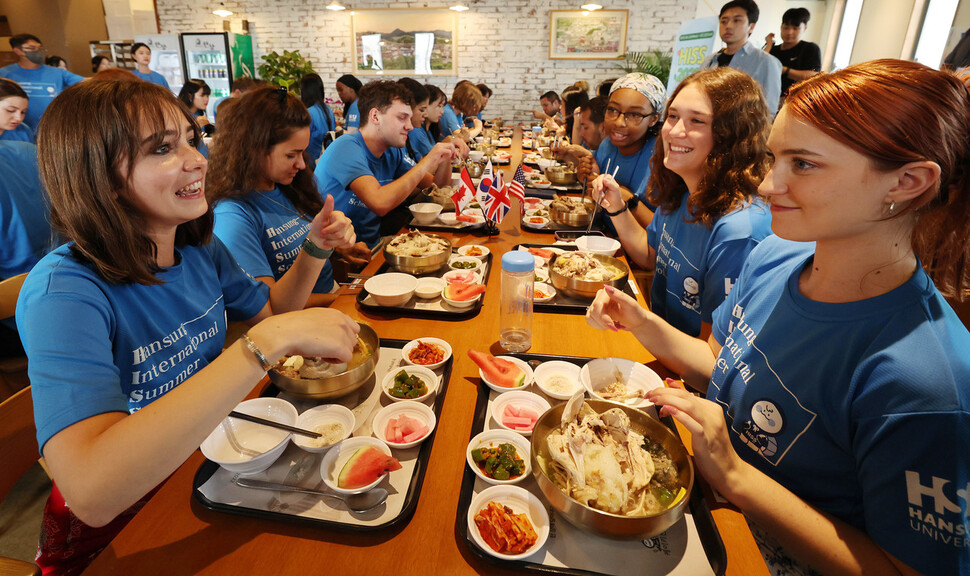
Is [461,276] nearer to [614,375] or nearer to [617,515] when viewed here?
[614,375]

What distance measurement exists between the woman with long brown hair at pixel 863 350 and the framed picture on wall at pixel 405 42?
410 inches

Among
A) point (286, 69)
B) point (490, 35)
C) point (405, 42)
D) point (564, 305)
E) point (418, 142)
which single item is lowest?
point (564, 305)

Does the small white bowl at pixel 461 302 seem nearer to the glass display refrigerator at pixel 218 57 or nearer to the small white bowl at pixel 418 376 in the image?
the small white bowl at pixel 418 376

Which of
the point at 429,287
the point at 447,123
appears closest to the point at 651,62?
the point at 447,123

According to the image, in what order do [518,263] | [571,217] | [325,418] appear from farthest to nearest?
[571,217]
[518,263]
[325,418]

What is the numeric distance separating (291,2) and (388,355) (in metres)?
11.7

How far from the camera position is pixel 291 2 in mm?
10312

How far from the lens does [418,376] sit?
4.60 feet

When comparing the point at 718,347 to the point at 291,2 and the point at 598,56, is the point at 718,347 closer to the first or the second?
the point at 598,56

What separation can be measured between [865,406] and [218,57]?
13145 mm

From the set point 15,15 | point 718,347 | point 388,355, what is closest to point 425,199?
point 388,355

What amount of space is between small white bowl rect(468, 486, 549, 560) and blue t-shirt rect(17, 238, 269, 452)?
78 centimetres

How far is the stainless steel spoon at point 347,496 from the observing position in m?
0.99

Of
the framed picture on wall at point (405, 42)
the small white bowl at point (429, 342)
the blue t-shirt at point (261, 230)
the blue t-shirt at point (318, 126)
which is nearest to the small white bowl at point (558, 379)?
the small white bowl at point (429, 342)
